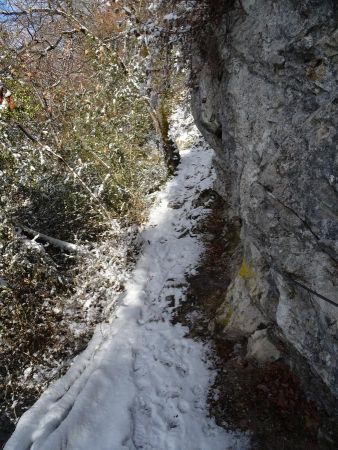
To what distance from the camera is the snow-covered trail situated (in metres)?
4.41

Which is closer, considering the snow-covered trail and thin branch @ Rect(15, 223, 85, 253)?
the snow-covered trail

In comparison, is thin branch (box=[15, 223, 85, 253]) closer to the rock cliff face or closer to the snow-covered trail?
the snow-covered trail

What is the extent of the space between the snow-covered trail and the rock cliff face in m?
1.56

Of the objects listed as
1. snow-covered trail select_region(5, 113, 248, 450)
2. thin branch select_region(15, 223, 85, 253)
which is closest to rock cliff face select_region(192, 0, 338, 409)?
snow-covered trail select_region(5, 113, 248, 450)

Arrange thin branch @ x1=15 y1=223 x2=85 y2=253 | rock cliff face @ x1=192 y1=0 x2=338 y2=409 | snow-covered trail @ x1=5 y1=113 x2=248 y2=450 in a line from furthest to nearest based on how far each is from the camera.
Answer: thin branch @ x1=15 y1=223 x2=85 y2=253 → snow-covered trail @ x1=5 y1=113 x2=248 y2=450 → rock cliff face @ x1=192 y1=0 x2=338 y2=409

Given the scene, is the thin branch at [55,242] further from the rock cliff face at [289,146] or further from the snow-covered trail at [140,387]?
the rock cliff face at [289,146]

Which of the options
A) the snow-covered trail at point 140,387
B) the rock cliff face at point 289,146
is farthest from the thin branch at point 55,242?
the rock cliff face at point 289,146

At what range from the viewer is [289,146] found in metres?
3.32

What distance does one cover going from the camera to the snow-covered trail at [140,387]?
4414mm

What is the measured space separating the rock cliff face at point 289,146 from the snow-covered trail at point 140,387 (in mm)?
1560

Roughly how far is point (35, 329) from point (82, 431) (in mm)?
3102

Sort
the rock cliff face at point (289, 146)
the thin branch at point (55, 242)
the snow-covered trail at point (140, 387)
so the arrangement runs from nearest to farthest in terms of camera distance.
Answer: the rock cliff face at point (289, 146)
the snow-covered trail at point (140, 387)
the thin branch at point (55, 242)

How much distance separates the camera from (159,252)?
26.5 ft

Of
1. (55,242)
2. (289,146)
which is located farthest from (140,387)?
(55,242)
